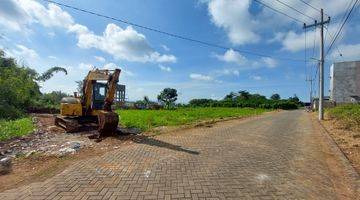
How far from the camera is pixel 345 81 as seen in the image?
7569 centimetres

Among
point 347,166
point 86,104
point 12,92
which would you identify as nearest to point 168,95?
point 12,92

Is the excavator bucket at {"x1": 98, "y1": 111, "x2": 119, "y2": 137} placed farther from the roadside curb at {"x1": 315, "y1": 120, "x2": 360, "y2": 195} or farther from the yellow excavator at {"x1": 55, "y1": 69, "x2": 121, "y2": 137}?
the roadside curb at {"x1": 315, "y1": 120, "x2": 360, "y2": 195}

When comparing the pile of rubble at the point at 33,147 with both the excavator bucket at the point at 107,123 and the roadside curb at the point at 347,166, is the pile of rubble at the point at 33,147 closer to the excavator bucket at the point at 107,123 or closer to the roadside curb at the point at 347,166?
the excavator bucket at the point at 107,123

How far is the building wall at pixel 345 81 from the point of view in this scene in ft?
244

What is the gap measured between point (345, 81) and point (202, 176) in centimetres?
7993

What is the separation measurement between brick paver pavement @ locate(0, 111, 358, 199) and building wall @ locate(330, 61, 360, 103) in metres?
73.6

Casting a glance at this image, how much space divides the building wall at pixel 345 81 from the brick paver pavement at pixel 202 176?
241 feet

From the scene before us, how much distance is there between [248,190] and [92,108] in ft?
40.1

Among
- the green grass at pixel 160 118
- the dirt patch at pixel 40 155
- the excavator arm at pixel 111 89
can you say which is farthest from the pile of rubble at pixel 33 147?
the green grass at pixel 160 118

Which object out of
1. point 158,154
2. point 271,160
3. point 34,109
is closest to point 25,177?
point 158,154

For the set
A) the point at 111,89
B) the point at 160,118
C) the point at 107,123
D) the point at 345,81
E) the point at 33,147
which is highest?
the point at 345,81

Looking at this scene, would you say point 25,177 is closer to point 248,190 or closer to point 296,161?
point 248,190

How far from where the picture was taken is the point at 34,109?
129 feet

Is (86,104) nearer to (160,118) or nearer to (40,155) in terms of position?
(40,155)
